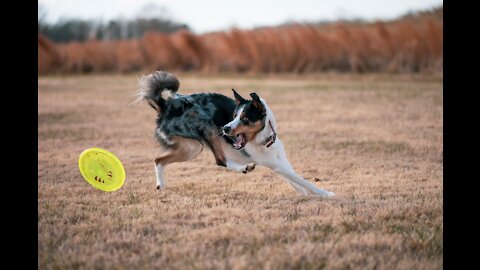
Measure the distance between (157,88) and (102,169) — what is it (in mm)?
978

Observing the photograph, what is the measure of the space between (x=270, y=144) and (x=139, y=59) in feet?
64.2

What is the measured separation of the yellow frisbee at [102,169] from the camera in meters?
5.45

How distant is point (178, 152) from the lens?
5754 millimetres

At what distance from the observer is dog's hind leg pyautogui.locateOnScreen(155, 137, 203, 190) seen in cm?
565

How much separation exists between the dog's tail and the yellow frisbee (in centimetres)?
69

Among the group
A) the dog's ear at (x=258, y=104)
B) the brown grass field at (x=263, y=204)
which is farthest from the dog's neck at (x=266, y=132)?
the brown grass field at (x=263, y=204)

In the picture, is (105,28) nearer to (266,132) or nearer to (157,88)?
(157,88)

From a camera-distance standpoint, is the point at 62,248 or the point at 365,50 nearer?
the point at 62,248

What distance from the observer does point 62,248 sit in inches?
143

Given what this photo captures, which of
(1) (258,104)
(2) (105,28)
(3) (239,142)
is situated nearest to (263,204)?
(3) (239,142)

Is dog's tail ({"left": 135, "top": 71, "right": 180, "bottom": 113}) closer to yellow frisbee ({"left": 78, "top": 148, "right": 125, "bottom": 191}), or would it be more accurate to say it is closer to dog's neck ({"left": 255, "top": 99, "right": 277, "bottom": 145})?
yellow frisbee ({"left": 78, "top": 148, "right": 125, "bottom": 191})
